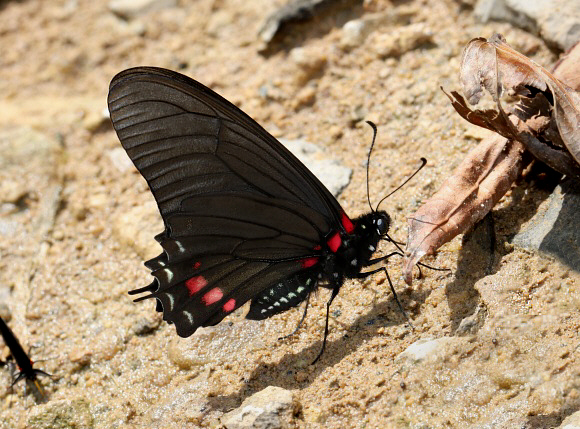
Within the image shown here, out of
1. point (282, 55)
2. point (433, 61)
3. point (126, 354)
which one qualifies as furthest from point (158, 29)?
point (126, 354)

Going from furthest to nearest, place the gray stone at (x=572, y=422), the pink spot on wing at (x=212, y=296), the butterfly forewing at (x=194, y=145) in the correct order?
the pink spot on wing at (x=212, y=296) < the butterfly forewing at (x=194, y=145) < the gray stone at (x=572, y=422)

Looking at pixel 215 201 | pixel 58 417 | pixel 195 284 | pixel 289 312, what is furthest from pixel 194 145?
pixel 58 417

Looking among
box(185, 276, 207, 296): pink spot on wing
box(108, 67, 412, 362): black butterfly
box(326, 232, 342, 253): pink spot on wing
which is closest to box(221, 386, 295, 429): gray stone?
box(108, 67, 412, 362): black butterfly

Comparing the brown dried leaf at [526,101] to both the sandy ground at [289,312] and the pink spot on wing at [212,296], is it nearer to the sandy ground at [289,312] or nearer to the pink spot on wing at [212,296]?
the sandy ground at [289,312]

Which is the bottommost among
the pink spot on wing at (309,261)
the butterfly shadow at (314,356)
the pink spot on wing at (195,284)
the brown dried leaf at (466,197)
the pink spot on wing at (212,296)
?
the butterfly shadow at (314,356)

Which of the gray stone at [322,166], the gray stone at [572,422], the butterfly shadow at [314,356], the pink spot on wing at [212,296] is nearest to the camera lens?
the gray stone at [572,422]

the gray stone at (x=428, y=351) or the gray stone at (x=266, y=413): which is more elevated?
the gray stone at (x=266, y=413)

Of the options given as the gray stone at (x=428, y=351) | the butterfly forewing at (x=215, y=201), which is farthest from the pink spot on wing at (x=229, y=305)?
the gray stone at (x=428, y=351)

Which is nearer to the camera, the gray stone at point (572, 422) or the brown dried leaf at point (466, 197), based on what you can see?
the gray stone at point (572, 422)

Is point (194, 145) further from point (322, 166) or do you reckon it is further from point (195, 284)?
point (322, 166)
